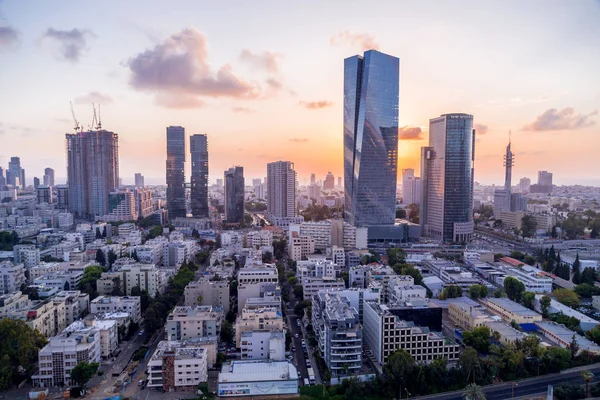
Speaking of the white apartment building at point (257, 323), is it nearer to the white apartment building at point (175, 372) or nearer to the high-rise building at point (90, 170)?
the white apartment building at point (175, 372)

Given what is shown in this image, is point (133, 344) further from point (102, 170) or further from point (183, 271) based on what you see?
point (102, 170)

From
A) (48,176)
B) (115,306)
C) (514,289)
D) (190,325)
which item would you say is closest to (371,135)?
(514,289)

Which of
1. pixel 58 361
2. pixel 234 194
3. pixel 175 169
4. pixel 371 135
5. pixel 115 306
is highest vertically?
pixel 371 135

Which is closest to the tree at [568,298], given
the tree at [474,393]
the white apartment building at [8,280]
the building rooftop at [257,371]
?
the tree at [474,393]

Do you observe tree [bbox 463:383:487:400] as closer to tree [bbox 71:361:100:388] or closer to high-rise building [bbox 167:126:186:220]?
tree [bbox 71:361:100:388]

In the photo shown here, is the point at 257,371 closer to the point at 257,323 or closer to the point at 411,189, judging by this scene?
the point at 257,323

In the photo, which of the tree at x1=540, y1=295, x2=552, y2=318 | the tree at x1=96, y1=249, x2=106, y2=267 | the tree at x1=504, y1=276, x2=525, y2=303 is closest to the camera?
the tree at x1=540, y1=295, x2=552, y2=318

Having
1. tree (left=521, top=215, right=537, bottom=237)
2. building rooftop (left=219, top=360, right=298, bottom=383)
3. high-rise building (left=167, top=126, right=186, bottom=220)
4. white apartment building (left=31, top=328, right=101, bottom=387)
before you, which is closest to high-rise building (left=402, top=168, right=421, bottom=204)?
tree (left=521, top=215, right=537, bottom=237)

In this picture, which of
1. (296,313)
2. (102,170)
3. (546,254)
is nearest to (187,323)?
(296,313)
